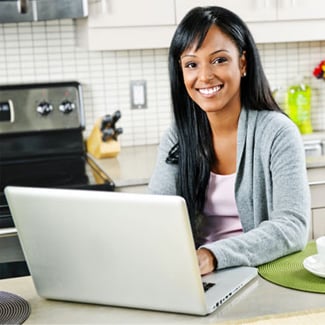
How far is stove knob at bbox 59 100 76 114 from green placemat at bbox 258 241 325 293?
173cm

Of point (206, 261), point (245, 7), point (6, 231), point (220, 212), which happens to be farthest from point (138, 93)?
point (206, 261)

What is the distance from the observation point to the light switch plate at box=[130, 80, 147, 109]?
334 centimetres

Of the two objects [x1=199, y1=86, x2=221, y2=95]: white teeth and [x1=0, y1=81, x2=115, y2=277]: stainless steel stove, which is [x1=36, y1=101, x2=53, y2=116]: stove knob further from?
[x1=199, y1=86, x2=221, y2=95]: white teeth

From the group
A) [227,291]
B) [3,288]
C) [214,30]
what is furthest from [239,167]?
[3,288]

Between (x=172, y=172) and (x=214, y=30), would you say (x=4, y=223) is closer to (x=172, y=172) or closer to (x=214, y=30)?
(x=172, y=172)

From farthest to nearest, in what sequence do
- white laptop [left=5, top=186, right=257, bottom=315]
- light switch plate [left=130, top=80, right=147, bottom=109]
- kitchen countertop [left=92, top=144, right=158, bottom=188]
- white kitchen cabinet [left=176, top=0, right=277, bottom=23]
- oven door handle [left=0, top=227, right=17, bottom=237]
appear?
light switch plate [left=130, top=80, right=147, bottom=109] → white kitchen cabinet [left=176, top=0, right=277, bottom=23] → kitchen countertop [left=92, top=144, right=158, bottom=188] → oven door handle [left=0, top=227, right=17, bottom=237] → white laptop [left=5, top=186, right=257, bottom=315]


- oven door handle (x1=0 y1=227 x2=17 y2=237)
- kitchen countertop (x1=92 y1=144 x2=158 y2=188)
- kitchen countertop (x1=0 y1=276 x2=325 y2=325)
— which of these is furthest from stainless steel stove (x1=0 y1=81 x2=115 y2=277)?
kitchen countertop (x1=0 y1=276 x2=325 y2=325)

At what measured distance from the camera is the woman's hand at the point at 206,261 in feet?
4.89

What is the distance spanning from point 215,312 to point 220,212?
2.27 feet

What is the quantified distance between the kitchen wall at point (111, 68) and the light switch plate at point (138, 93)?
21 millimetres

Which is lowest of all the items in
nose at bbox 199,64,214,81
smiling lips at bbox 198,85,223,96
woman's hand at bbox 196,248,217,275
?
woman's hand at bbox 196,248,217,275

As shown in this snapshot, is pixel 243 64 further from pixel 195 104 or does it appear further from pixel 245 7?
pixel 245 7

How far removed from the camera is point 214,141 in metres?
2.04

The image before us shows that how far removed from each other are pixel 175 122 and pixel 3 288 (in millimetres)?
748
